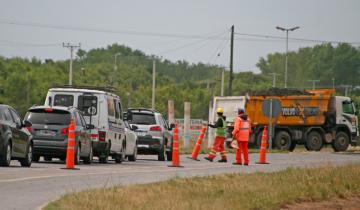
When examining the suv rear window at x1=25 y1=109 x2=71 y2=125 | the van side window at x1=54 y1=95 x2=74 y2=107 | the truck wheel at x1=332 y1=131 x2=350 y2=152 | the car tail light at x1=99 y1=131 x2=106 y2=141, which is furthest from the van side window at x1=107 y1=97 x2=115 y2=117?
the truck wheel at x1=332 y1=131 x2=350 y2=152

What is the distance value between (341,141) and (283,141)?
10.7 feet

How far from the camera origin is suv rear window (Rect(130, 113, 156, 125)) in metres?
37.6

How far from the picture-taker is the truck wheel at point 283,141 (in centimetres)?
5856

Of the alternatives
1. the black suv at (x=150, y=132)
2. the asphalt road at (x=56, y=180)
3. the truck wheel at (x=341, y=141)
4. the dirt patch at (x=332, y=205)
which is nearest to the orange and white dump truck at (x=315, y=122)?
the truck wheel at (x=341, y=141)

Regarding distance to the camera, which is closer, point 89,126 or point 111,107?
point 89,126

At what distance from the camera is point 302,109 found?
192 feet

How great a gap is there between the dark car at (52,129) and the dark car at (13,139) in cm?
145

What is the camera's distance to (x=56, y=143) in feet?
96.2

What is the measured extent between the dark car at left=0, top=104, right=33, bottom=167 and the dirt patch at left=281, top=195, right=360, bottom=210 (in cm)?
912

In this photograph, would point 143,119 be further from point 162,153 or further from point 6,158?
point 6,158

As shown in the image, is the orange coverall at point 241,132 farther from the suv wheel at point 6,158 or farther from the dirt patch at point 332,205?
the dirt patch at point 332,205

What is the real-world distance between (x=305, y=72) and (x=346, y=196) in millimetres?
169592

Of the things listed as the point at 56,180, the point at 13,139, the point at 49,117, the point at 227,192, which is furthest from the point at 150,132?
the point at 227,192

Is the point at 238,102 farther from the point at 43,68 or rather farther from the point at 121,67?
the point at 121,67
